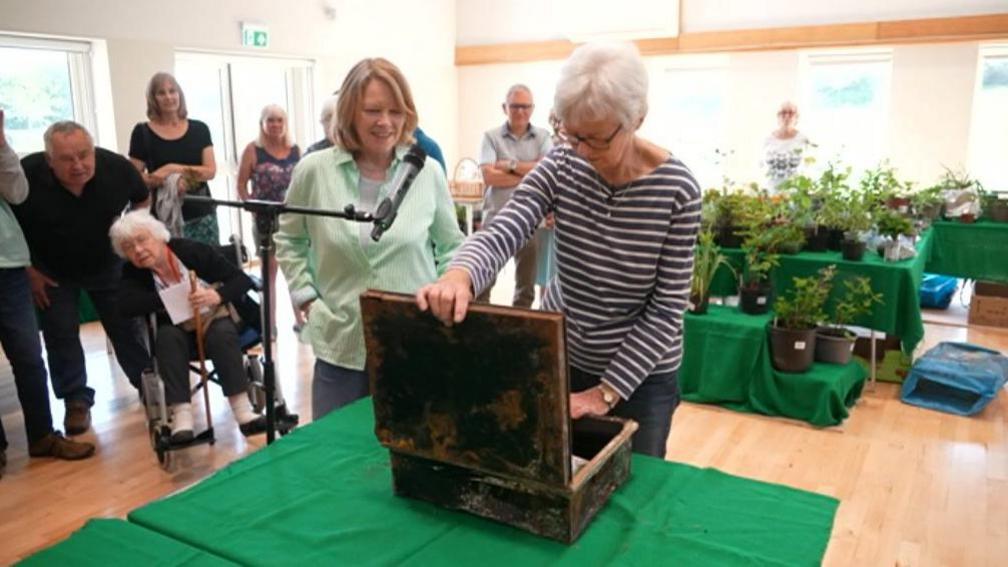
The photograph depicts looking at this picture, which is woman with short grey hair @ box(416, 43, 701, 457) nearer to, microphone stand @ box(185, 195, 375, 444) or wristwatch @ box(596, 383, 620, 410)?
wristwatch @ box(596, 383, 620, 410)

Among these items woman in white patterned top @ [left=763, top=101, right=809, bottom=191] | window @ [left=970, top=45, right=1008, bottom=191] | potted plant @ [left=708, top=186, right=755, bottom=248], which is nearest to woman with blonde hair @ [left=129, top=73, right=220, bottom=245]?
potted plant @ [left=708, top=186, right=755, bottom=248]

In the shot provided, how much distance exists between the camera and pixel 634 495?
1247mm

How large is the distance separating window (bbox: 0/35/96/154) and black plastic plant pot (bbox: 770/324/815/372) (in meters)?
5.38

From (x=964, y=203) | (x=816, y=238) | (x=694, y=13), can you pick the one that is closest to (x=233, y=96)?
(x=694, y=13)

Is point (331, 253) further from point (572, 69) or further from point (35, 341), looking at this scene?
point (35, 341)

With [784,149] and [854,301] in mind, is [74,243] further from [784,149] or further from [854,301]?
[784,149]

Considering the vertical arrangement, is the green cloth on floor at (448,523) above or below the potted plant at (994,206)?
below

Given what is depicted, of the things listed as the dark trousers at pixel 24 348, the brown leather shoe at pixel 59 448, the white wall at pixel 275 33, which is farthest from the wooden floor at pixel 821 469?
the white wall at pixel 275 33

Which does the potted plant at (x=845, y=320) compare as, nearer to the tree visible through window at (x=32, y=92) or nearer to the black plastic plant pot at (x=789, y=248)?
the black plastic plant pot at (x=789, y=248)

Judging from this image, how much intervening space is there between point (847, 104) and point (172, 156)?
6338mm

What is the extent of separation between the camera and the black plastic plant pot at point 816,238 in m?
4.11

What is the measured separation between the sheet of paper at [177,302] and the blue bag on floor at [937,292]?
17.7ft

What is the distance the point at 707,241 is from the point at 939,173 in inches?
172

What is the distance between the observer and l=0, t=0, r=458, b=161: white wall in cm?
559
